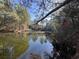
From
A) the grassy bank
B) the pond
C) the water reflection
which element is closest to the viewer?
the water reflection

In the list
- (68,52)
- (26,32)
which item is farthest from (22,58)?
(26,32)

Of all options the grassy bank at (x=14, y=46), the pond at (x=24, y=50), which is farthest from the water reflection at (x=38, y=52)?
the grassy bank at (x=14, y=46)

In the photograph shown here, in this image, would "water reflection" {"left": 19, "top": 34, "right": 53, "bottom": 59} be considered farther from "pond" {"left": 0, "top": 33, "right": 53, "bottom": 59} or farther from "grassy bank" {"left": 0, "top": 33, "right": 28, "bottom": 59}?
"grassy bank" {"left": 0, "top": 33, "right": 28, "bottom": 59}

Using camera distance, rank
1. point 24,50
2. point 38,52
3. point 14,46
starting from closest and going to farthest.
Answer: point 38,52
point 24,50
point 14,46

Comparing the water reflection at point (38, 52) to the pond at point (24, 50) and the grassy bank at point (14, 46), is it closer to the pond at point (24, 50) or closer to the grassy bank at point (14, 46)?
the pond at point (24, 50)

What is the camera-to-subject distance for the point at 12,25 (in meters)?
38.2

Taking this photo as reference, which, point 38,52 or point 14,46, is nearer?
point 38,52

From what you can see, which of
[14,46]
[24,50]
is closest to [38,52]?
[24,50]

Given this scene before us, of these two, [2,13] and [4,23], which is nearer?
[2,13]

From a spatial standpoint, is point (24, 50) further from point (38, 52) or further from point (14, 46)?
point (38, 52)

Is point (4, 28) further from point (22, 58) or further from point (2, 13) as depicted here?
point (22, 58)

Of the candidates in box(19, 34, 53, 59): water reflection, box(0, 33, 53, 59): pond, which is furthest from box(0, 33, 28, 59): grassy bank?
box(19, 34, 53, 59): water reflection

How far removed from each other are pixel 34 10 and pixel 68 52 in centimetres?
369

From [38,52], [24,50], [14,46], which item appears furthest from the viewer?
[14,46]
